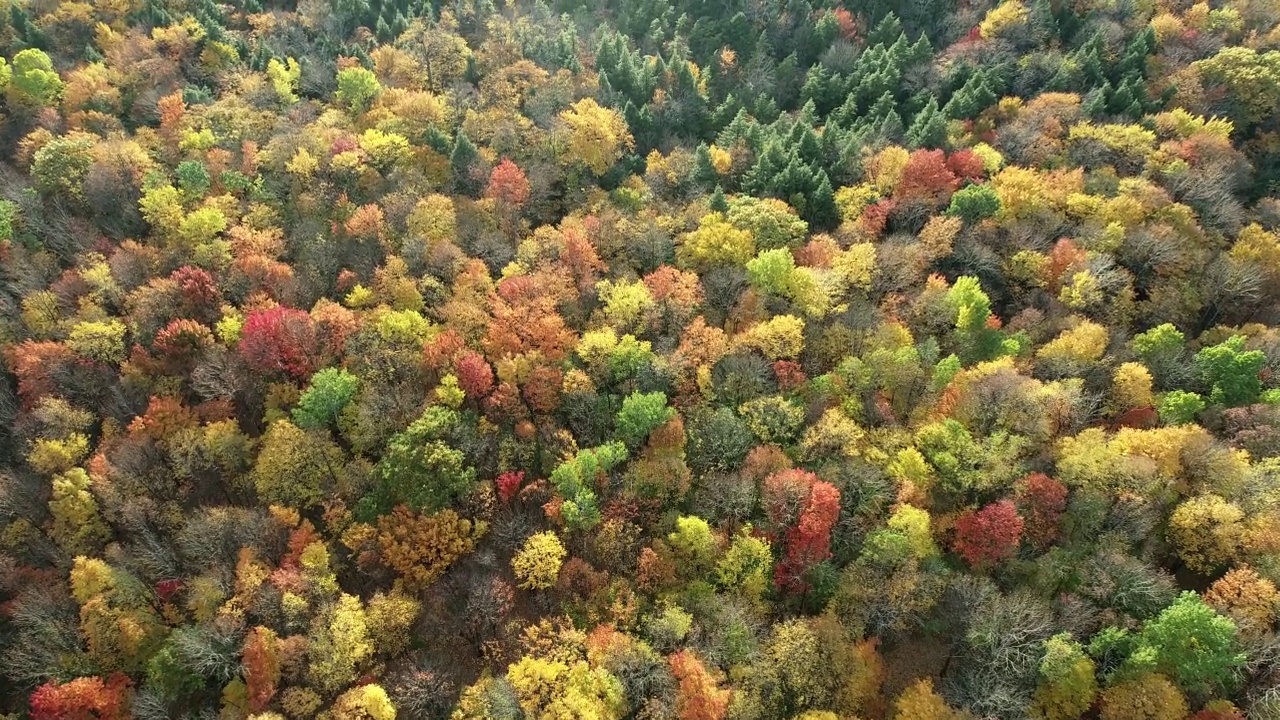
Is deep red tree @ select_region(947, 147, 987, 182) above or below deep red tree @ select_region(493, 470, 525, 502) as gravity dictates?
above

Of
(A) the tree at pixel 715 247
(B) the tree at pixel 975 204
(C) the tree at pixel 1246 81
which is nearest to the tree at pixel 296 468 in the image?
(A) the tree at pixel 715 247

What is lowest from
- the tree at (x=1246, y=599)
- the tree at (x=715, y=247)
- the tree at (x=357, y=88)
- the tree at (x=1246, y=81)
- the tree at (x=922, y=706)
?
the tree at (x=922, y=706)

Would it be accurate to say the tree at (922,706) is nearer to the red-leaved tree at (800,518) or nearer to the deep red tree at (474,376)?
the red-leaved tree at (800,518)

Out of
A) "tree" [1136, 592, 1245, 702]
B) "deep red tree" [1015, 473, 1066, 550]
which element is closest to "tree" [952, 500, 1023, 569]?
"deep red tree" [1015, 473, 1066, 550]

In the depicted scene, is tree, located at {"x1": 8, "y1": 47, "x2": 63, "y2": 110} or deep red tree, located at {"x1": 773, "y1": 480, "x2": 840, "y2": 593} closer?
deep red tree, located at {"x1": 773, "y1": 480, "x2": 840, "y2": 593}

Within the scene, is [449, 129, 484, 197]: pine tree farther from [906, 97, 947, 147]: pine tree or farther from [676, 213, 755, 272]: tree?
Answer: [906, 97, 947, 147]: pine tree

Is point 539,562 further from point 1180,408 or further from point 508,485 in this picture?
point 1180,408
